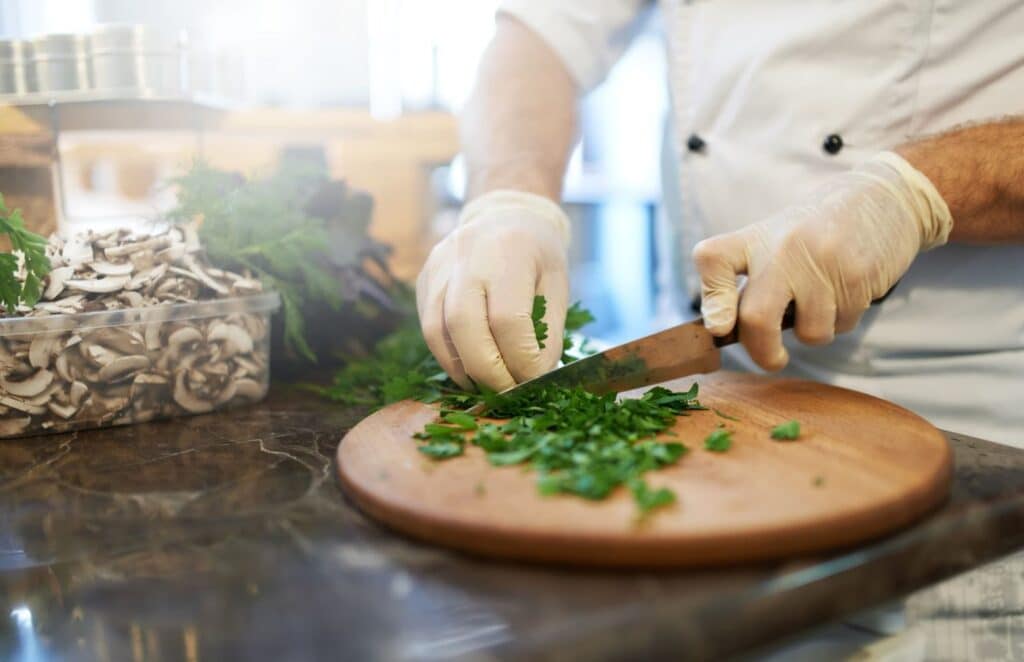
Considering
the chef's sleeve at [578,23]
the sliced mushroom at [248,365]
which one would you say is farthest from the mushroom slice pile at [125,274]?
the chef's sleeve at [578,23]

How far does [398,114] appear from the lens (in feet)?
8.05

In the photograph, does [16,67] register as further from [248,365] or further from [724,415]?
[724,415]

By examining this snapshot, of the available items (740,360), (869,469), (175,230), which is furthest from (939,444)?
(175,230)

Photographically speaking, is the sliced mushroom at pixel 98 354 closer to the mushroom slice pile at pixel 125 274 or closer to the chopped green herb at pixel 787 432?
the mushroom slice pile at pixel 125 274

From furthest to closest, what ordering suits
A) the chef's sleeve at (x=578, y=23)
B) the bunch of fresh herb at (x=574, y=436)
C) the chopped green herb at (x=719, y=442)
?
the chef's sleeve at (x=578, y=23), the chopped green herb at (x=719, y=442), the bunch of fresh herb at (x=574, y=436)

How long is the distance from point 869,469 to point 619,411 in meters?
0.27

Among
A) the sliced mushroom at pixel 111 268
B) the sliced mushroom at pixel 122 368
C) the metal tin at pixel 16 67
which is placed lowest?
the sliced mushroom at pixel 122 368

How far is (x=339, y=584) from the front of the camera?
65 centimetres

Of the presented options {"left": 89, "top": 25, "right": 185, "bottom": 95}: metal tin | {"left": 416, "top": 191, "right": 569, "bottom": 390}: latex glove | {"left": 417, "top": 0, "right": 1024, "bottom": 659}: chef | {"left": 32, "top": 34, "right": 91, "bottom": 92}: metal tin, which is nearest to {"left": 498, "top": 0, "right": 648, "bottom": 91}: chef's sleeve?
{"left": 417, "top": 0, "right": 1024, "bottom": 659}: chef

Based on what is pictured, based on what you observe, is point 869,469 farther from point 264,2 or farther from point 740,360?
point 264,2

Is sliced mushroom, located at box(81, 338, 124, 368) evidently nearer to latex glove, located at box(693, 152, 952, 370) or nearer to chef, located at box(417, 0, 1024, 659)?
chef, located at box(417, 0, 1024, 659)

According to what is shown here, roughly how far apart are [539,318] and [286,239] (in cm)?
46

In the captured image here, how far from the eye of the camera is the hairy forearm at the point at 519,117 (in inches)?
58.1

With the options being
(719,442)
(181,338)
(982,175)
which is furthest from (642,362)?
(181,338)
